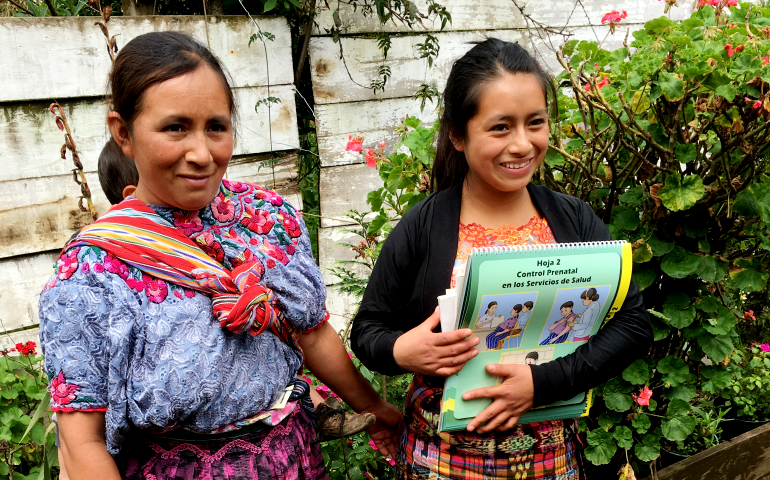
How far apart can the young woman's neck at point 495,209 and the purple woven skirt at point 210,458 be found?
0.72 meters

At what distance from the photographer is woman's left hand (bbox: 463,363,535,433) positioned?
1.44m

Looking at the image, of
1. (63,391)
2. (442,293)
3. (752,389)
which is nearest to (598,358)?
(442,293)

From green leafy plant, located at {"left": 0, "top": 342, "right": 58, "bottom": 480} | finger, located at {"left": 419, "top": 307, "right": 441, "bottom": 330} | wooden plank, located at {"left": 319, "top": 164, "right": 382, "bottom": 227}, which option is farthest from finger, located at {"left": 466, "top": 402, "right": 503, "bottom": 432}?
wooden plank, located at {"left": 319, "top": 164, "right": 382, "bottom": 227}

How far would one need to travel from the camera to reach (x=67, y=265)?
4.02ft

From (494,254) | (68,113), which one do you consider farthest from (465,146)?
(68,113)

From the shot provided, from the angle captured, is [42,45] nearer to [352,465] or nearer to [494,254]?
[352,465]

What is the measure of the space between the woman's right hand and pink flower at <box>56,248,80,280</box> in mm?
728

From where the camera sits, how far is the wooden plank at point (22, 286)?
2814mm

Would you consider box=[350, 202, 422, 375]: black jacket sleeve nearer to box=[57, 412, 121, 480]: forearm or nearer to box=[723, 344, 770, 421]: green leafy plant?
box=[57, 412, 121, 480]: forearm

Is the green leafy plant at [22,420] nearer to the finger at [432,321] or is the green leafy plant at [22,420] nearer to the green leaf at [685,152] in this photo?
the finger at [432,321]

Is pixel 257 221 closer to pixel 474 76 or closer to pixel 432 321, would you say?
pixel 432 321

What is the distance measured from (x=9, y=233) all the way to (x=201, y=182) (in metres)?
1.94

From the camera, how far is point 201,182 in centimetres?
132

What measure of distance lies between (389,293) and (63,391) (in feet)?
2.51
